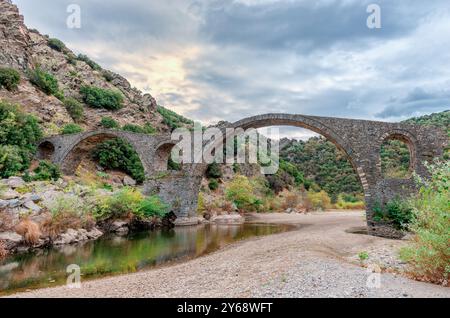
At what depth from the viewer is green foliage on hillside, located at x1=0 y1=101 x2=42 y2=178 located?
17219 mm

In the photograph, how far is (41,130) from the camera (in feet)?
80.2

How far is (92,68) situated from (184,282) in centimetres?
4501

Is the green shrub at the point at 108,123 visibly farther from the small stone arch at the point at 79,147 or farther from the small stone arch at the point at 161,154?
the small stone arch at the point at 161,154

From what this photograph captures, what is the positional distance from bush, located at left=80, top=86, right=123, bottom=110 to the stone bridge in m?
14.0

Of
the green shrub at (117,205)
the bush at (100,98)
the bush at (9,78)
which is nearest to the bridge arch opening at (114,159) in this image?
the bush at (9,78)

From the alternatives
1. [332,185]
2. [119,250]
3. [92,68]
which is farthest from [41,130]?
[332,185]

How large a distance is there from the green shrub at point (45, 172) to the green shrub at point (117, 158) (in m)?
6.95

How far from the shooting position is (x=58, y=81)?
35.8 metres

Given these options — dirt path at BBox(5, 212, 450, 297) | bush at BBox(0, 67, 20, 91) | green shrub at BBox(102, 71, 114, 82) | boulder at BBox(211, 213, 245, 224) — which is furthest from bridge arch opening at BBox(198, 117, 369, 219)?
green shrub at BBox(102, 71, 114, 82)

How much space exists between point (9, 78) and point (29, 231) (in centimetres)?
2069

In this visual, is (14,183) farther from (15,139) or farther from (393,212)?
(393,212)

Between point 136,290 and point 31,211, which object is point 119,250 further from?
point 136,290

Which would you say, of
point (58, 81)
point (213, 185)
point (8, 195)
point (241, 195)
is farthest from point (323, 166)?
point (8, 195)

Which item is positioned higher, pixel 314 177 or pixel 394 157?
pixel 394 157
